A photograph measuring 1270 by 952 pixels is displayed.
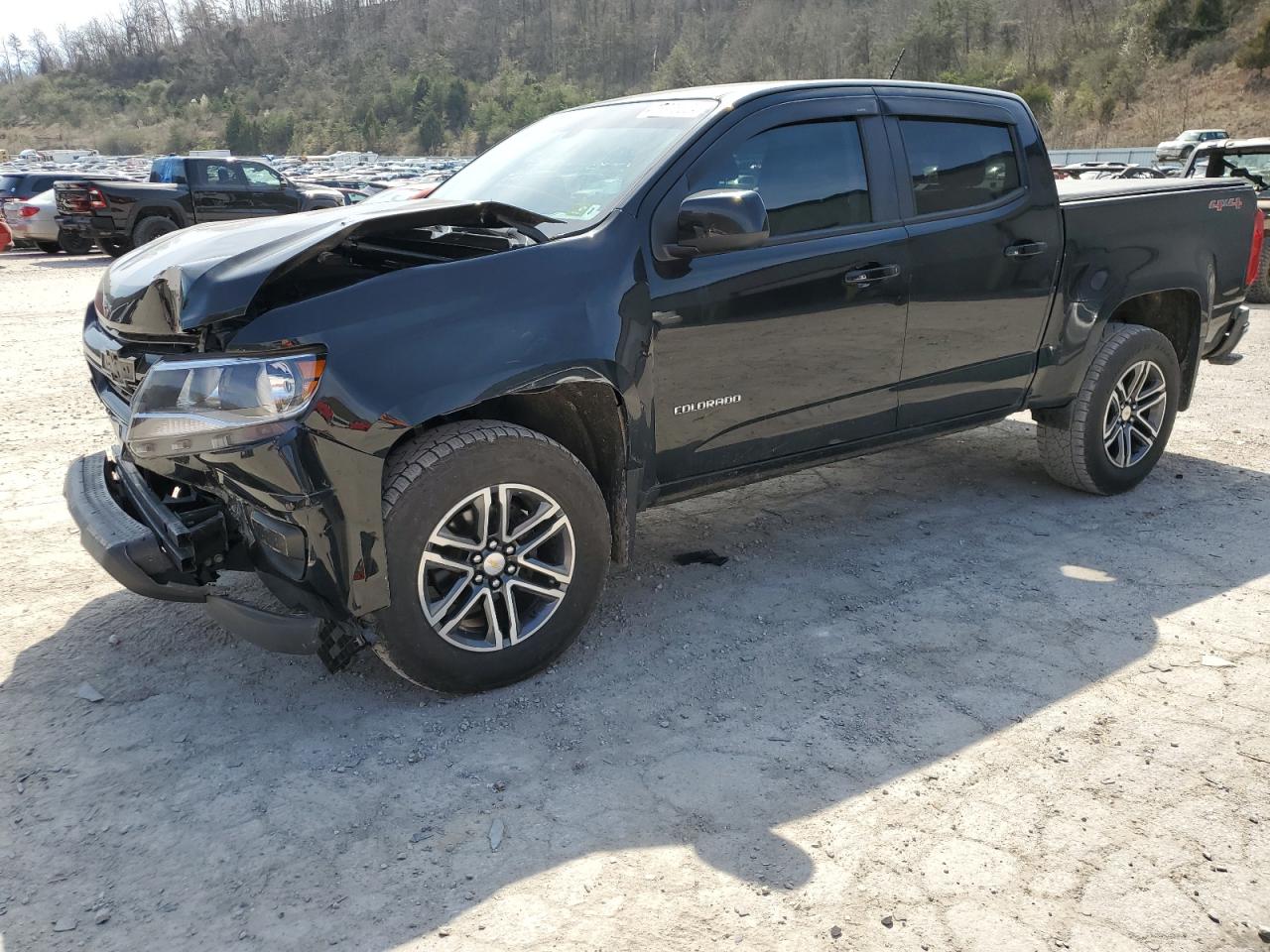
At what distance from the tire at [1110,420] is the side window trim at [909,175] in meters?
0.99

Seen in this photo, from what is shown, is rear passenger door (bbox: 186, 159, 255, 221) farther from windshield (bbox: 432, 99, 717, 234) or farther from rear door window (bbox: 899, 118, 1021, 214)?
rear door window (bbox: 899, 118, 1021, 214)

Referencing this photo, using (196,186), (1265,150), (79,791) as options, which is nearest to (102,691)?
(79,791)

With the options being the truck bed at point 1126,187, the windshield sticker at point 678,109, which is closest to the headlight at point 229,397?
the windshield sticker at point 678,109

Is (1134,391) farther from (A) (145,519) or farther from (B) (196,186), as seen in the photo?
(B) (196,186)

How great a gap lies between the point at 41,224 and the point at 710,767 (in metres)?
21.1

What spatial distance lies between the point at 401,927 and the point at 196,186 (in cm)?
1735

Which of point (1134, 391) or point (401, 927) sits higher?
point (1134, 391)

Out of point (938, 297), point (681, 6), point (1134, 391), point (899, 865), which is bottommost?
point (899, 865)

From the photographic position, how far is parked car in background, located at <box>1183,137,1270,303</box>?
36.2 feet

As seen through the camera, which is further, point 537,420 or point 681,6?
point 681,6

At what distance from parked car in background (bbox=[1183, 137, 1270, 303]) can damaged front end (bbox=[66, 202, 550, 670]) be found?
1071 centimetres

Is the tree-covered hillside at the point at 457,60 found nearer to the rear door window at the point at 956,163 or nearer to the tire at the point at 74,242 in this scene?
the tire at the point at 74,242

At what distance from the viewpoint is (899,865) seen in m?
2.57

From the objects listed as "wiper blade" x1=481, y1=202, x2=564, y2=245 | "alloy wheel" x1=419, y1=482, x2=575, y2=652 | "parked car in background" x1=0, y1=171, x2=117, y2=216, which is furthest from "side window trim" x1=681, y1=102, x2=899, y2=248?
"parked car in background" x1=0, y1=171, x2=117, y2=216
